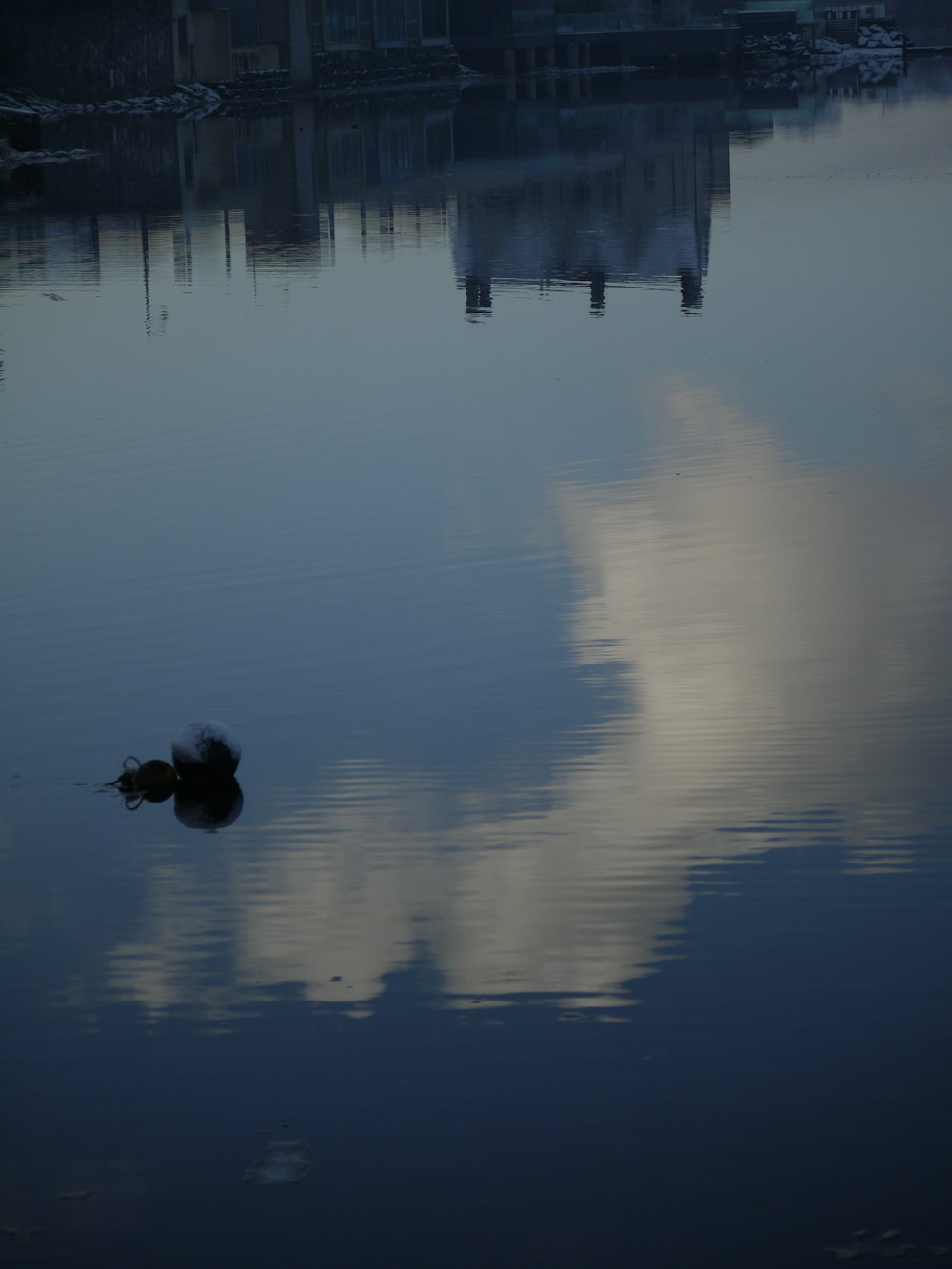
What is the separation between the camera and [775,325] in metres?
22.1

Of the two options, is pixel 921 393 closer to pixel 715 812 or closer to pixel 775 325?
pixel 775 325

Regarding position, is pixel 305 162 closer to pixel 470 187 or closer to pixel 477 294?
pixel 470 187

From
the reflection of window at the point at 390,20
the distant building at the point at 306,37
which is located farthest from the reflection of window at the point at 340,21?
the reflection of window at the point at 390,20

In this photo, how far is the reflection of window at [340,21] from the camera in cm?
8075

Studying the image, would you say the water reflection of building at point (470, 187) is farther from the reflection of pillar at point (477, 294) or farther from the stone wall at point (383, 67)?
the stone wall at point (383, 67)

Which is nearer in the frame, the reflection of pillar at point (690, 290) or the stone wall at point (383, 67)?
the reflection of pillar at point (690, 290)

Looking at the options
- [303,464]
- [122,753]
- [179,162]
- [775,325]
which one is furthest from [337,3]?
[122,753]

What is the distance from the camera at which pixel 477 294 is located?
25469 millimetres

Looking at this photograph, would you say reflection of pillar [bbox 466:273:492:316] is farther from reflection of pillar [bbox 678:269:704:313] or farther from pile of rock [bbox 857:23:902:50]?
pile of rock [bbox 857:23:902:50]

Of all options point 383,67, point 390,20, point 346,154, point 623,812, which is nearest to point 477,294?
point 623,812

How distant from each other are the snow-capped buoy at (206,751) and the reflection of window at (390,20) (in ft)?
266

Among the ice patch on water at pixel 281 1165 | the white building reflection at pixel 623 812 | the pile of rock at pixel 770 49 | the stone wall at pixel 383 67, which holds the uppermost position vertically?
the pile of rock at pixel 770 49

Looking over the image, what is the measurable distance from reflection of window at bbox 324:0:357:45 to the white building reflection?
7296 centimetres

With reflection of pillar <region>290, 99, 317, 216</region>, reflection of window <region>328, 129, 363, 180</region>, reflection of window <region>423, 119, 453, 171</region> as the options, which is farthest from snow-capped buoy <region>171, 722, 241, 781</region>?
reflection of window <region>423, 119, 453, 171</region>
